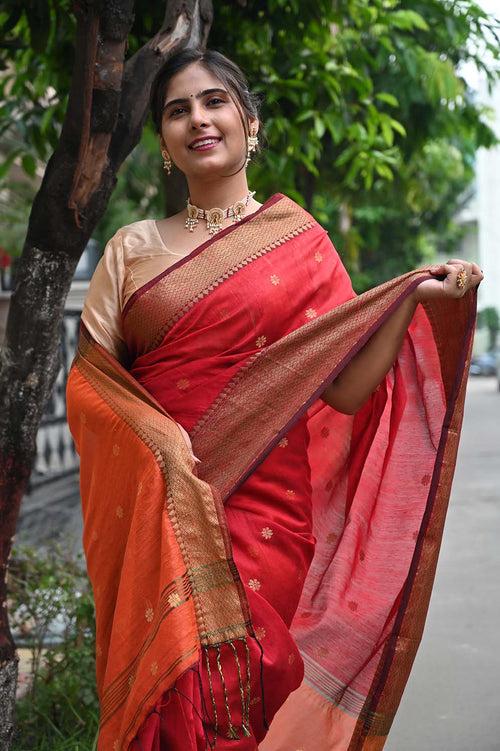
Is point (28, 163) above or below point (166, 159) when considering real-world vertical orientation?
below

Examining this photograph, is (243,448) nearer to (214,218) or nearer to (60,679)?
(214,218)

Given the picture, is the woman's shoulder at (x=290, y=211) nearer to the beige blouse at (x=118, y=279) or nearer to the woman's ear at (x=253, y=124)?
the woman's ear at (x=253, y=124)

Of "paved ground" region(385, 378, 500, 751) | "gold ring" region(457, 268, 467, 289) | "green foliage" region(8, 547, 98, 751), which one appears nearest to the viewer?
"gold ring" region(457, 268, 467, 289)

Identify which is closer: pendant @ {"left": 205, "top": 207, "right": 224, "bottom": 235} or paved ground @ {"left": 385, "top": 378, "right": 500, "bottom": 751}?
pendant @ {"left": 205, "top": 207, "right": 224, "bottom": 235}

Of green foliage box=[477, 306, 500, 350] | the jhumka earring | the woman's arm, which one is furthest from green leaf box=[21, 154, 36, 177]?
green foliage box=[477, 306, 500, 350]

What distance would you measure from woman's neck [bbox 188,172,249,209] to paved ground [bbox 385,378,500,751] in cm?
197

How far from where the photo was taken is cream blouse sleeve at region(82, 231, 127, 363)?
277 centimetres

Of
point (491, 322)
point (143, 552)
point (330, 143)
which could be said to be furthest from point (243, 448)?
point (491, 322)

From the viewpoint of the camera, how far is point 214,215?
112 inches

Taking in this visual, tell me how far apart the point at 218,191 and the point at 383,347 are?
56 centimetres

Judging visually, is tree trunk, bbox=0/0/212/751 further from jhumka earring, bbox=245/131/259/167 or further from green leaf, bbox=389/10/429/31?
green leaf, bbox=389/10/429/31

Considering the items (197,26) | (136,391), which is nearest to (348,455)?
(136,391)

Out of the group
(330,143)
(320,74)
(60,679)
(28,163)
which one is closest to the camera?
(60,679)

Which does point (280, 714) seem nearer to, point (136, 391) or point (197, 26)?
point (136, 391)
